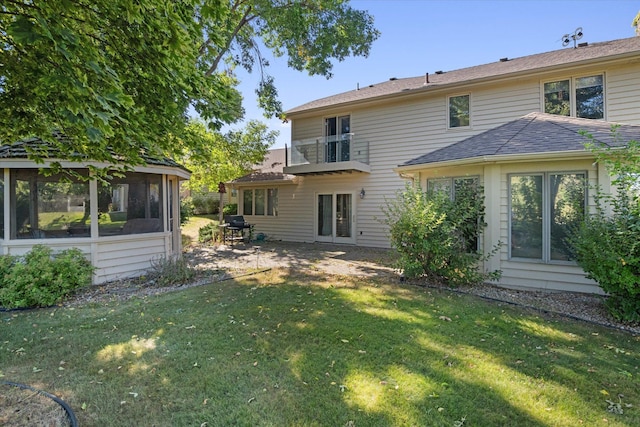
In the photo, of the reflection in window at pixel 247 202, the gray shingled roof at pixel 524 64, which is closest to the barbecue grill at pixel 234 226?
the reflection in window at pixel 247 202

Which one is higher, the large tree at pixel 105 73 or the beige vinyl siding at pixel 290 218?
the large tree at pixel 105 73

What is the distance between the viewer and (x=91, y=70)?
98.4 inches

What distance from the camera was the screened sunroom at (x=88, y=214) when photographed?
6758mm

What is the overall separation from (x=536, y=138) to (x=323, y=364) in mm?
6864

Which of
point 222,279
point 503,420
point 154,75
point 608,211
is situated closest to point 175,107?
point 154,75

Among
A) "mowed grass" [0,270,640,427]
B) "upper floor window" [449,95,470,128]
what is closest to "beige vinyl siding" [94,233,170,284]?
"mowed grass" [0,270,640,427]

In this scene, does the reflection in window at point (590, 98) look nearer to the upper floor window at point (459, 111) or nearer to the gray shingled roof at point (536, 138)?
the gray shingled roof at point (536, 138)

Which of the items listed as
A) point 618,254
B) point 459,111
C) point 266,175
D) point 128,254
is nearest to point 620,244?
point 618,254

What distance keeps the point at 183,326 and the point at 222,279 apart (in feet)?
10.0

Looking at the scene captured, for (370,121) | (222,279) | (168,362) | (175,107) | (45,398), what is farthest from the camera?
(370,121)

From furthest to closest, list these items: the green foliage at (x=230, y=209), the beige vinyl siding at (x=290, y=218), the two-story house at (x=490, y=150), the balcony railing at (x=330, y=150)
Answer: the green foliage at (x=230, y=209) → the beige vinyl siding at (x=290, y=218) → the balcony railing at (x=330, y=150) → the two-story house at (x=490, y=150)

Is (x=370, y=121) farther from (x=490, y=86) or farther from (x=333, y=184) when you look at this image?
(x=490, y=86)

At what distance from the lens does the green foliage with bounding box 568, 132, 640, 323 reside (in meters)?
4.68

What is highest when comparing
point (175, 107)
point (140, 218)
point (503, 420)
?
point (175, 107)
